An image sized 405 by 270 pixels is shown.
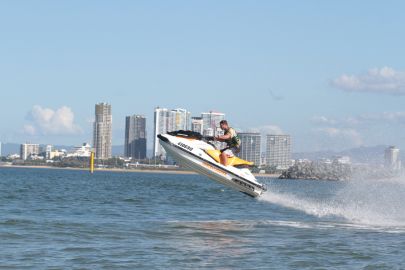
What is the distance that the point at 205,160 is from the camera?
21828mm

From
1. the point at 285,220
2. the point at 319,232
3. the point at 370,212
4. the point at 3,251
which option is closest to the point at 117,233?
the point at 3,251

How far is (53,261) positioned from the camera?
48.0ft

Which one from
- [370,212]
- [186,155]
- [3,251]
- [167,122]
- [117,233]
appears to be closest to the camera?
[3,251]

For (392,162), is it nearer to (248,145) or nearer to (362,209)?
(362,209)

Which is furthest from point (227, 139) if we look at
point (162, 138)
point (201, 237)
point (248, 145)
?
point (248, 145)

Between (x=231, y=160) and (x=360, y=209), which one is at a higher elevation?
(x=231, y=160)

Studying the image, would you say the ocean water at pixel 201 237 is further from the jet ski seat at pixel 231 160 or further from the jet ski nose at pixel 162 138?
the jet ski nose at pixel 162 138

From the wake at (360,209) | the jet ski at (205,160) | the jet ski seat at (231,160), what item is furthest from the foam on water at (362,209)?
the jet ski seat at (231,160)

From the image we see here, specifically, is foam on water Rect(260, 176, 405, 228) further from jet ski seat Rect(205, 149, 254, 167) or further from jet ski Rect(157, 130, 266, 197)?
jet ski seat Rect(205, 149, 254, 167)

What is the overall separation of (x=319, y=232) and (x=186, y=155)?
14.3ft

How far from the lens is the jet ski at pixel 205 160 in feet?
71.3

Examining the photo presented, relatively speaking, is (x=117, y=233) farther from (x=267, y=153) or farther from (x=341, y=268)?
(x=267, y=153)

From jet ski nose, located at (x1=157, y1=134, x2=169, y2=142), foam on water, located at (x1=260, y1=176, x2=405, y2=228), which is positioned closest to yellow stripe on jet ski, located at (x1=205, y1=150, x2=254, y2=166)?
jet ski nose, located at (x1=157, y1=134, x2=169, y2=142)

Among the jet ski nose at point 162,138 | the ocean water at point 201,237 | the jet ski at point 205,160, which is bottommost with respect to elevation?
the ocean water at point 201,237
